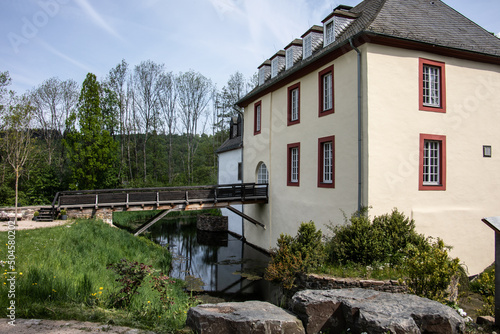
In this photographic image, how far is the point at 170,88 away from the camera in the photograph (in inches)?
1308

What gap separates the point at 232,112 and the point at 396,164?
27995 millimetres

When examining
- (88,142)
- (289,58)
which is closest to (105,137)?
(88,142)

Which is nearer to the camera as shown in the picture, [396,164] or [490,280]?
[490,280]

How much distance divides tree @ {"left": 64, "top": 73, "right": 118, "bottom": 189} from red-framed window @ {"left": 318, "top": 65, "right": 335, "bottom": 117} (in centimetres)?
1686

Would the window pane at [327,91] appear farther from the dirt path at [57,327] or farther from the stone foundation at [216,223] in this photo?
the stone foundation at [216,223]

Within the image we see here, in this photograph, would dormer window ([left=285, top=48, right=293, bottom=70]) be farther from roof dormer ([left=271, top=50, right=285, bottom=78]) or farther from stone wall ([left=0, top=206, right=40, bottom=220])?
stone wall ([left=0, top=206, right=40, bottom=220])

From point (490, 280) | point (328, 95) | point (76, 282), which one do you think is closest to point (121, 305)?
point (76, 282)

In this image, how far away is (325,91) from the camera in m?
11.5

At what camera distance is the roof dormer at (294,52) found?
14703 mm

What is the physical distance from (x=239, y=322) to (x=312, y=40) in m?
11.8

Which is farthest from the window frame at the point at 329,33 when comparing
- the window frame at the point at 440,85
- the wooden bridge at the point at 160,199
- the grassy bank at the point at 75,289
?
the grassy bank at the point at 75,289

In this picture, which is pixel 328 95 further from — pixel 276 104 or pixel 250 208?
pixel 250 208

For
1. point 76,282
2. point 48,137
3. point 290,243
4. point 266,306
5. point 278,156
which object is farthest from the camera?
point 48,137

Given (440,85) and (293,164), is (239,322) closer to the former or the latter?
(440,85)
